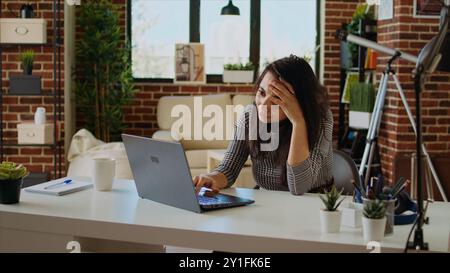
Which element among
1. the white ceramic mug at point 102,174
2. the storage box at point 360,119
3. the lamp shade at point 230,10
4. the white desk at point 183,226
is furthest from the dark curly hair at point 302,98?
the lamp shade at point 230,10

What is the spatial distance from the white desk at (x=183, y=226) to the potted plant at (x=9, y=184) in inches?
1.6

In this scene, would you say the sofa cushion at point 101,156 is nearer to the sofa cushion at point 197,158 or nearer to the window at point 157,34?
the sofa cushion at point 197,158

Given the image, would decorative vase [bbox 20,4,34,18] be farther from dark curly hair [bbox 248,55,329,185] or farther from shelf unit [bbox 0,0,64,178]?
dark curly hair [bbox 248,55,329,185]

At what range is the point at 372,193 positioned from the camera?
6.16 feet

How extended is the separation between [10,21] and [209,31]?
210cm

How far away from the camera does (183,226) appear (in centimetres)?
190

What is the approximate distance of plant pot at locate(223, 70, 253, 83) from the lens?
662 centimetres

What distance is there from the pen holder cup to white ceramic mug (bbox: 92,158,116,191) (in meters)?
1.05

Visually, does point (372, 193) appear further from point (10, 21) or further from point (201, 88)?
point (201, 88)

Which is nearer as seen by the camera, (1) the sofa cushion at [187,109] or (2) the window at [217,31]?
(1) the sofa cushion at [187,109]

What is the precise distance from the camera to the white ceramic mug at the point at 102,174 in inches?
97.3

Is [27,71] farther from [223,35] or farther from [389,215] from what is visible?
[389,215]

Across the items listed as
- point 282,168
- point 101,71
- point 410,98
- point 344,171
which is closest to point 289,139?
point 282,168

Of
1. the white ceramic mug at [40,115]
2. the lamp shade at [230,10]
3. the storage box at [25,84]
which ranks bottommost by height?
the white ceramic mug at [40,115]
